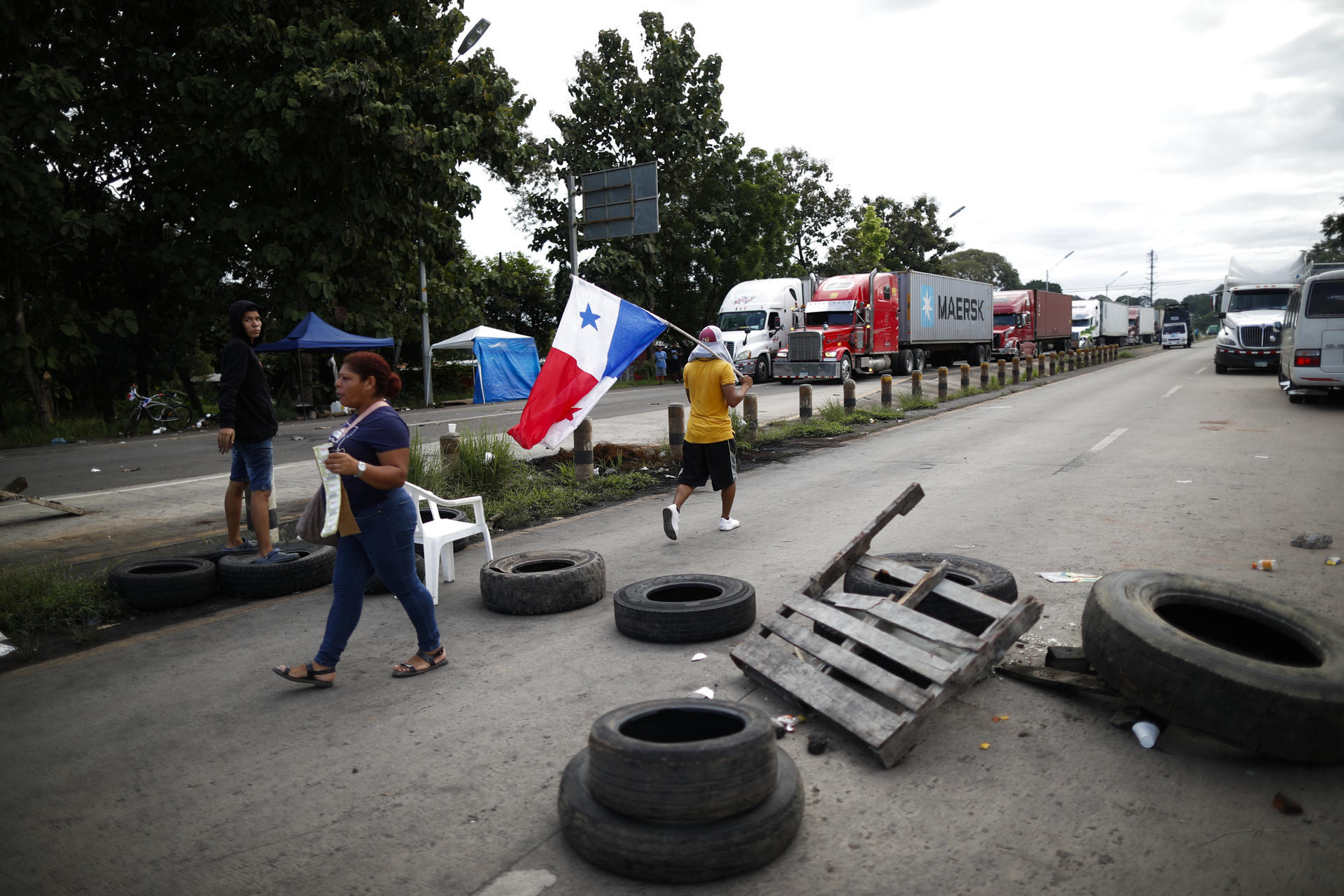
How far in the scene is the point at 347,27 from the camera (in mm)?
21625

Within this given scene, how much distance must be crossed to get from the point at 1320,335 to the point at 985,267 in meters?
104

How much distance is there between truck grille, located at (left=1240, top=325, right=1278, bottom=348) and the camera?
2691 cm

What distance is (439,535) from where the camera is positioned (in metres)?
5.93

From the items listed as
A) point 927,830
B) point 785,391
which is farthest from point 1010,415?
point 927,830

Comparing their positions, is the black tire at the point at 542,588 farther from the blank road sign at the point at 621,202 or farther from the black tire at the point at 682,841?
the blank road sign at the point at 621,202

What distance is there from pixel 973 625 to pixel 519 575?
282 cm

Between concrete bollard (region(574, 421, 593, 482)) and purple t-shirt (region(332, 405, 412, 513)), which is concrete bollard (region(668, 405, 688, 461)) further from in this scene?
purple t-shirt (region(332, 405, 412, 513))

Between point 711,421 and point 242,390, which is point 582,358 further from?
point 242,390

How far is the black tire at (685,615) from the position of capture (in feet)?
15.8

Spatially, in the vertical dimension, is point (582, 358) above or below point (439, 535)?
above

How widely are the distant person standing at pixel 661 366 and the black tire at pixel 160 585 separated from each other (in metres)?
31.8

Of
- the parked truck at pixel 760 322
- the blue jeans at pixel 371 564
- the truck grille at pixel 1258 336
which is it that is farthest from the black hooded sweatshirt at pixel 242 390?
the truck grille at pixel 1258 336

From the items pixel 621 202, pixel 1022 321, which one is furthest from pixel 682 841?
pixel 1022 321

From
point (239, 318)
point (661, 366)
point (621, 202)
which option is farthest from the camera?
point (661, 366)
